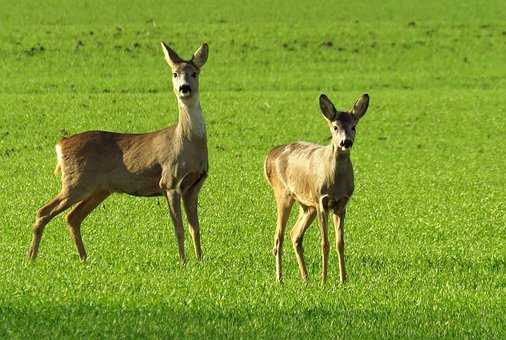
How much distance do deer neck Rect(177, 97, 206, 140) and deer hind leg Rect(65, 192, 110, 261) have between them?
117 cm

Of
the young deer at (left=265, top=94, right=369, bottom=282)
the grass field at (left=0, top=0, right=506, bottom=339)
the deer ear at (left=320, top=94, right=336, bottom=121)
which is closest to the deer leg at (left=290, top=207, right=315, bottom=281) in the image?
the young deer at (left=265, top=94, right=369, bottom=282)

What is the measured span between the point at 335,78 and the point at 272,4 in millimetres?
15713

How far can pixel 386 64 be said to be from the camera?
148 feet

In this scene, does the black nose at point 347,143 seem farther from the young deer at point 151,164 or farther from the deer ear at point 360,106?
the young deer at point 151,164

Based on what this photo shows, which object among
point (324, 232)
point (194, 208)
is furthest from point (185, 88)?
point (324, 232)

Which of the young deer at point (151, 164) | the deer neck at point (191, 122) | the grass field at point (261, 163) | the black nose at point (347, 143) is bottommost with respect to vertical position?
the grass field at point (261, 163)

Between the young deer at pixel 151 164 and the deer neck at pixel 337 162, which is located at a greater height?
the deer neck at pixel 337 162

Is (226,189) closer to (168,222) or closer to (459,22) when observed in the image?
(168,222)

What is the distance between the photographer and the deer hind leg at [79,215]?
50.0 ft

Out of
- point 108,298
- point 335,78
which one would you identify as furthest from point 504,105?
point 108,298

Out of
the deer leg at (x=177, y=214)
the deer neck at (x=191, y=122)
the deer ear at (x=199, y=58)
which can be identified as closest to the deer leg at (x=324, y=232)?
the deer leg at (x=177, y=214)

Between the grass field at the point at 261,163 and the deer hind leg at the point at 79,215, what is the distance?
0.17 meters

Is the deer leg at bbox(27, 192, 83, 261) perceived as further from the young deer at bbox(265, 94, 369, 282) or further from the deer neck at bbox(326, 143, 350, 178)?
the deer neck at bbox(326, 143, 350, 178)

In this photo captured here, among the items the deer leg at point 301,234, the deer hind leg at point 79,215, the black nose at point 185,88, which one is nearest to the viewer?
the deer leg at point 301,234
